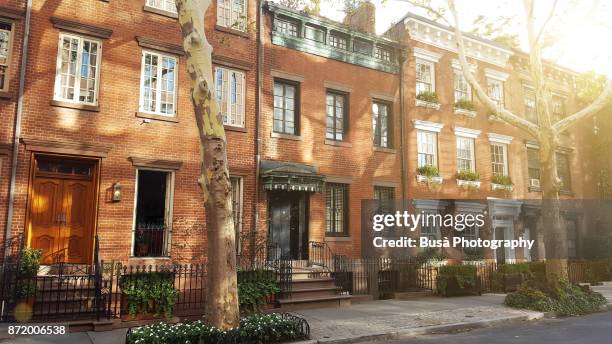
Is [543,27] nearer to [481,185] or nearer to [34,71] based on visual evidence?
[481,185]

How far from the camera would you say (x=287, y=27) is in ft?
51.2

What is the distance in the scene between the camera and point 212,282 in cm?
762

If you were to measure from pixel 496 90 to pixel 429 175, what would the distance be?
6801mm

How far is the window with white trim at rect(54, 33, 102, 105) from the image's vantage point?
460 inches

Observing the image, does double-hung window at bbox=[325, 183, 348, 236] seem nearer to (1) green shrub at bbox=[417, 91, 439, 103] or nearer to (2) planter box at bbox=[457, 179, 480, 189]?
(1) green shrub at bbox=[417, 91, 439, 103]

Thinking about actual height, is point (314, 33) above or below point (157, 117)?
above

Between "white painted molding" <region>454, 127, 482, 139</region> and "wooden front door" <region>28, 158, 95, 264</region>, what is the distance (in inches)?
574

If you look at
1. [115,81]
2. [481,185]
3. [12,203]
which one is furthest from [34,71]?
[481,185]

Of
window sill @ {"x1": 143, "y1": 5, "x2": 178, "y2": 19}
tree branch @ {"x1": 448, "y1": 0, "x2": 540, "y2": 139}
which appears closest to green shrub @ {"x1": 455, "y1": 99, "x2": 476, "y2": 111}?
tree branch @ {"x1": 448, "y1": 0, "x2": 540, "y2": 139}

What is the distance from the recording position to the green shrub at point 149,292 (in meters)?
10.4

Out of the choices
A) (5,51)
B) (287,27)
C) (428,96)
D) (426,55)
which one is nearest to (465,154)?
(428,96)

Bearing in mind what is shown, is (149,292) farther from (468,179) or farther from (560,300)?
(468,179)

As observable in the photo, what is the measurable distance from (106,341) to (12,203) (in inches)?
176

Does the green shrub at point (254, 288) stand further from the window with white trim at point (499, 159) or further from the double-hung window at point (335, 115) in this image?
the window with white trim at point (499, 159)
